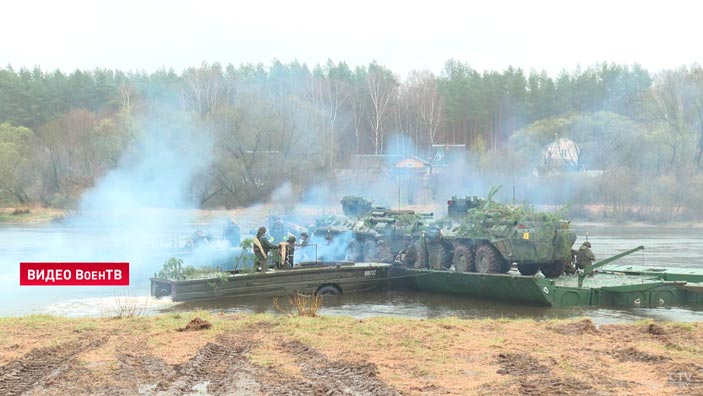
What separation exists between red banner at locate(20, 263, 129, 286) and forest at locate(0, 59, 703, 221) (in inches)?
793

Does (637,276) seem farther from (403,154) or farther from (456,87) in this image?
(456,87)

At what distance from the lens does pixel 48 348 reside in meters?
11.5

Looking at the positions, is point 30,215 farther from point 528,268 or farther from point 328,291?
point 528,268

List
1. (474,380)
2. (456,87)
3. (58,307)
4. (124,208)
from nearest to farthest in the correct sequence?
(474,380)
(58,307)
(124,208)
(456,87)

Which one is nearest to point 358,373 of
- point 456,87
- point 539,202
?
point 539,202

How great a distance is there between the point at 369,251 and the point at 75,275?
872cm

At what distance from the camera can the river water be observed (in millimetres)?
18627

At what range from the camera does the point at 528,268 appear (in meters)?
22.8

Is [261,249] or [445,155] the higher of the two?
[445,155]

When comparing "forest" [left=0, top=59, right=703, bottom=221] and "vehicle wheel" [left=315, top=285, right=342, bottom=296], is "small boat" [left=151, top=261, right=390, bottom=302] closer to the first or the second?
"vehicle wheel" [left=315, top=285, right=342, bottom=296]

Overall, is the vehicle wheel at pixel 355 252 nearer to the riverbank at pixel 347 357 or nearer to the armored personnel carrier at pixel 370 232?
the armored personnel carrier at pixel 370 232

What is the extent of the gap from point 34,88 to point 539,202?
5321 centimetres

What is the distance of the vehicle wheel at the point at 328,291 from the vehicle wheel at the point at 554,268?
5.50 meters

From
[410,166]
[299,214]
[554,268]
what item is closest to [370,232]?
[554,268]
